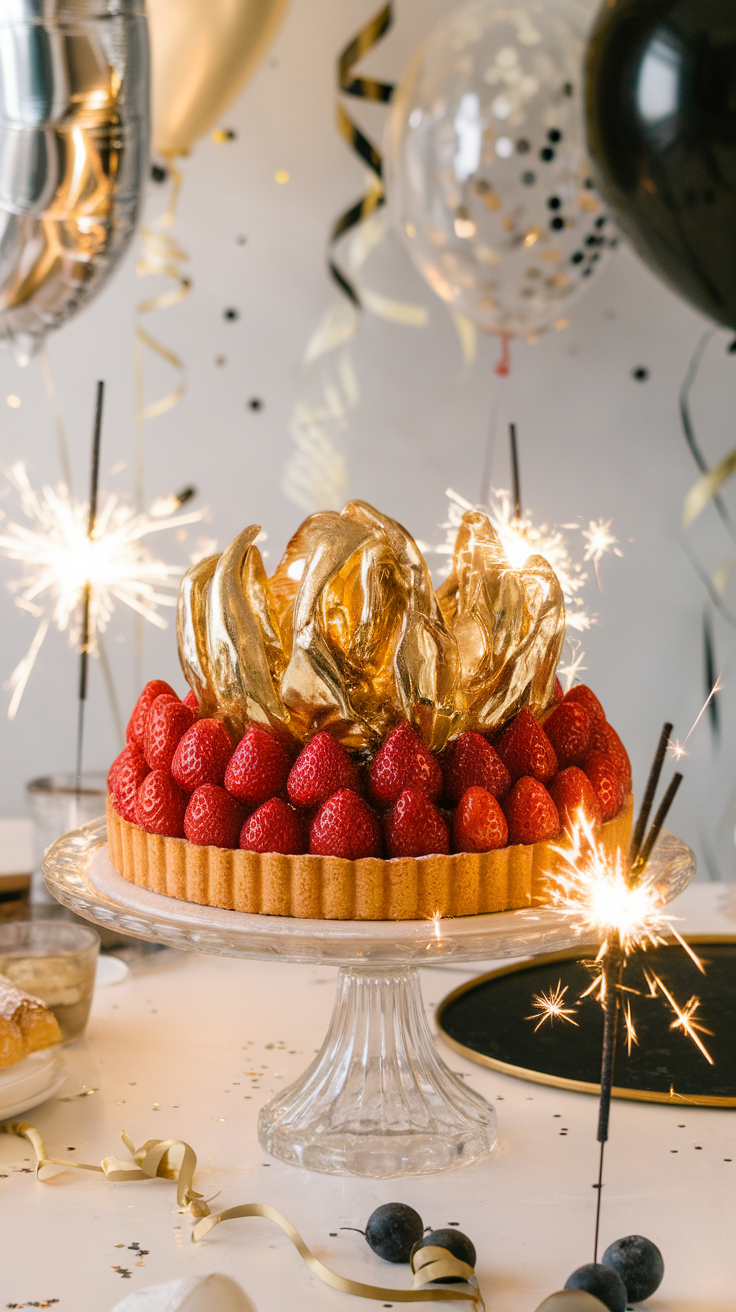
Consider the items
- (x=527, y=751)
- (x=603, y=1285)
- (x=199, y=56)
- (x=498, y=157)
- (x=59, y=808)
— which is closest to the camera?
(x=603, y=1285)

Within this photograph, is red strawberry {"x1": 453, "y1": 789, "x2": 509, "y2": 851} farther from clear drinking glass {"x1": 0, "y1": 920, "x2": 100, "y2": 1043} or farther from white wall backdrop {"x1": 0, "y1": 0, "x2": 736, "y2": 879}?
white wall backdrop {"x1": 0, "y1": 0, "x2": 736, "y2": 879}

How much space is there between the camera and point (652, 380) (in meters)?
3.11

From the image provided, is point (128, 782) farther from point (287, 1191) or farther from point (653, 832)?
point (653, 832)

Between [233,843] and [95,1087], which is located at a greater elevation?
[233,843]

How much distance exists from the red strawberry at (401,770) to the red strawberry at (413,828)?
11mm

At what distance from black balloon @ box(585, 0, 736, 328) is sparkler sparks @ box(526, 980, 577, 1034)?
698 millimetres

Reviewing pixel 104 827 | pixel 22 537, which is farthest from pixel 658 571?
pixel 104 827

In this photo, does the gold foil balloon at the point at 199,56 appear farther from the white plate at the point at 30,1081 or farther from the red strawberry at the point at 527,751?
the white plate at the point at 30,1081

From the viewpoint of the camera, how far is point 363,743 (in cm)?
115

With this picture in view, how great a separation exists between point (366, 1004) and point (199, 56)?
6.43 ft

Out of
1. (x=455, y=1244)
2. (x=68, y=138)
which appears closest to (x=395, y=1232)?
(x=455, y=1244)

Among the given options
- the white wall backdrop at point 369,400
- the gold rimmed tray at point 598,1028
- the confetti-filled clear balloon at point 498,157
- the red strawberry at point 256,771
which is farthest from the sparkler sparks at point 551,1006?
the white wall backdrop at point 369,400

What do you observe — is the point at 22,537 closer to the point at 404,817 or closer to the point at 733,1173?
the point at 404,817

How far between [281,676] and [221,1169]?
16.6 inches
